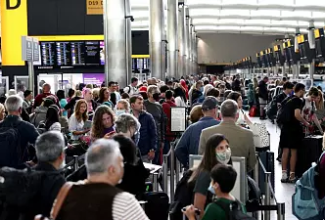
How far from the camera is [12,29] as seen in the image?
23359 mm

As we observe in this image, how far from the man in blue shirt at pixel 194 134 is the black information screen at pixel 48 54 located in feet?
57.8

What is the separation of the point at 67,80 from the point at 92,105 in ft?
32.4

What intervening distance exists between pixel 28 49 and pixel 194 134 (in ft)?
24.8

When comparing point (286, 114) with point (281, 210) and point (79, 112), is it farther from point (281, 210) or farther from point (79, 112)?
point (281, 210)

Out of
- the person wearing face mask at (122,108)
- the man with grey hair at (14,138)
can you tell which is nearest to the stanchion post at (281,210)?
the man with grey hair at (14,138)

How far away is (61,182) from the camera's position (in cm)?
466

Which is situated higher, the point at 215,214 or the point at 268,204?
the point at 215,214

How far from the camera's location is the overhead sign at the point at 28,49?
13828 millimetres

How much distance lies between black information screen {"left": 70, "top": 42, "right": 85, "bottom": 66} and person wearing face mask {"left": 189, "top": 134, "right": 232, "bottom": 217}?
61.7 feet

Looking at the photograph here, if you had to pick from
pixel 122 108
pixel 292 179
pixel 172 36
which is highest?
pixel 172 36

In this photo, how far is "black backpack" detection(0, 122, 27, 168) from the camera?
7.21 meters

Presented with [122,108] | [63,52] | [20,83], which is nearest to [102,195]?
[122,108]

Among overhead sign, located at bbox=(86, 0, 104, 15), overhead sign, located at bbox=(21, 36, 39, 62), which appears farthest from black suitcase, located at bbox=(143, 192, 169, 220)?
overhead sign, located at bbox=(86, 0, 104, 15)

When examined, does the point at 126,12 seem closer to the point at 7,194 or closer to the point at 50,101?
the point at 50,101
